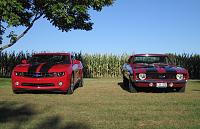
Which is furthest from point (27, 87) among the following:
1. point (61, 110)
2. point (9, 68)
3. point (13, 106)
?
point (9, 68)

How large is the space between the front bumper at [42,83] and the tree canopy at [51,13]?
→ 6.55 m

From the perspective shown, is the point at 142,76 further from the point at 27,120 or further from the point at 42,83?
the point at 27,120

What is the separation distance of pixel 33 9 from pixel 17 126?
16862mm

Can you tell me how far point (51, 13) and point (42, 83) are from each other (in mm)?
9014

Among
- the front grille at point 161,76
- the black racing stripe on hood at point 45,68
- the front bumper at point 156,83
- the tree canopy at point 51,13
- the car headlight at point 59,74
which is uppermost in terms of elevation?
the tree canopy at point 51,13

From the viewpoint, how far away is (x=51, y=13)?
22.0m

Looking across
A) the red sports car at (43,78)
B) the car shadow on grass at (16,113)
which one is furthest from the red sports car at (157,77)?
the car shadow on grass at (16,113)

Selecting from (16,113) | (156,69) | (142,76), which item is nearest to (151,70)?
(156,69)

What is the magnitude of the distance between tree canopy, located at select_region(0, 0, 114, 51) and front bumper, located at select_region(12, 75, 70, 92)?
6554 mm

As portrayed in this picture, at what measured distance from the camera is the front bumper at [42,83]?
13.6 meters

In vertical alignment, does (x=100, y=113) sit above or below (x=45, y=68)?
below

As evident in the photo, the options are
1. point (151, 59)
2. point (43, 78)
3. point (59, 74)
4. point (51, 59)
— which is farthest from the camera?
point (151, 59)

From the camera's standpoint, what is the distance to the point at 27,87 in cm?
1370

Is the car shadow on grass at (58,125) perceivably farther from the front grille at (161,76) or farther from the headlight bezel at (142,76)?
the front grille at (161,76)
